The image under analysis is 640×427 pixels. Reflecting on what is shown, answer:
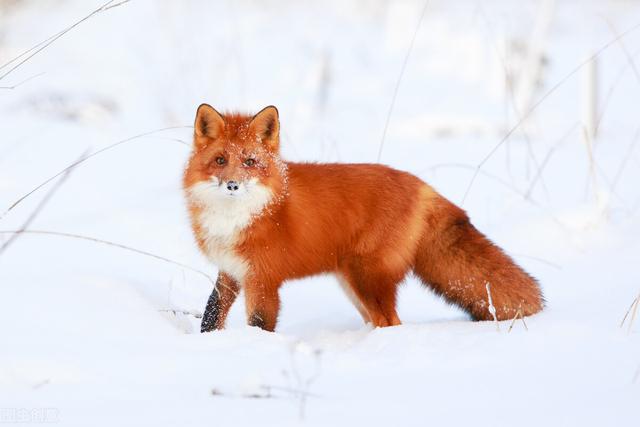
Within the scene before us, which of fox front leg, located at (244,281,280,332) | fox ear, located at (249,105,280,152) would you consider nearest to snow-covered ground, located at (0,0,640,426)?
fox front leg, located at (244,281,280,332)

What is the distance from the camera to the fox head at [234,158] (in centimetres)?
280

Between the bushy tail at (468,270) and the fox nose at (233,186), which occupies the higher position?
the fox nose at (233,186)

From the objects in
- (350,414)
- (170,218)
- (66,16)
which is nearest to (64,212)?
(170,218)

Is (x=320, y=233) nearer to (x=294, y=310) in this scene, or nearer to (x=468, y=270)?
(x=468, y=270)

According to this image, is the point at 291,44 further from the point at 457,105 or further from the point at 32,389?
the point at 32,389

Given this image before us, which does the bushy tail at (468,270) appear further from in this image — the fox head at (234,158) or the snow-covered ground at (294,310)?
the fox head at (234,158)

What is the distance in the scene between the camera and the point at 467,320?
9.53ft

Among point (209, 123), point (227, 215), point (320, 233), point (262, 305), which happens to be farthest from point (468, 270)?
point (209, 123)

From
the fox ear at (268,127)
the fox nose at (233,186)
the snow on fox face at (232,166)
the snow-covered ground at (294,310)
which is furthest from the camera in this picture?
the fox ear at (268,127)

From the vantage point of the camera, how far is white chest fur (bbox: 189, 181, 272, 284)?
2.83 metres

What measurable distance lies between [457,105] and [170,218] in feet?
42.1

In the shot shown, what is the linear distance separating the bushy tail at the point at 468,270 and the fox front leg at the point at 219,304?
2.78 ft

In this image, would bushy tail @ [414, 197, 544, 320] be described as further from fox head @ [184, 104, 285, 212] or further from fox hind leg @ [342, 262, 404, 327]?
fox head @ [184, 104, 285, 212]

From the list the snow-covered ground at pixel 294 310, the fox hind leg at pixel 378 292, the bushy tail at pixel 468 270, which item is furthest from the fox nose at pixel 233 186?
the bushy tail at pixel 468 270
